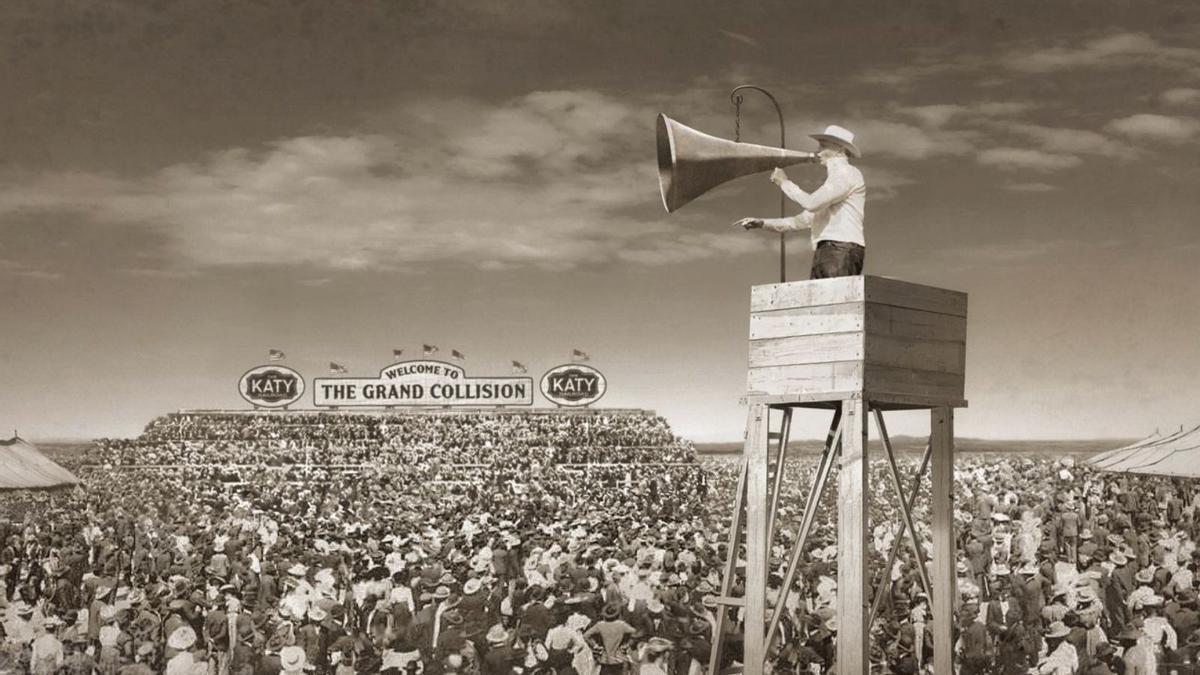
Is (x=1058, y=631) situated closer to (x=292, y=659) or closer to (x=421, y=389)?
(x=292, y=659)

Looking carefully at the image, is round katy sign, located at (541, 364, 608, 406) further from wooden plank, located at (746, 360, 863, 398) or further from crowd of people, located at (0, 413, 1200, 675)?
wooden plank, located at (746, 360, 863, 398)

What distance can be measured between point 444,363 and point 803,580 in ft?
43.9

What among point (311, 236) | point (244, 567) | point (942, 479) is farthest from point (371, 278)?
point (942, 479)

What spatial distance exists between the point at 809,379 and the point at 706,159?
1.48 metres

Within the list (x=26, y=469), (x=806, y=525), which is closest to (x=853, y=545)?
(x=806, y=525)

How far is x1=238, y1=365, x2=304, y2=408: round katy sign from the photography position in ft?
83.8

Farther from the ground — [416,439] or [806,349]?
[416,439]

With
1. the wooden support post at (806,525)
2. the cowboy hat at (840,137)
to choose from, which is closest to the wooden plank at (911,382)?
the wooden support post at (806,525)

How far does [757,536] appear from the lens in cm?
886

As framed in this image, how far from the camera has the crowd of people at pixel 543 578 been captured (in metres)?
12.3

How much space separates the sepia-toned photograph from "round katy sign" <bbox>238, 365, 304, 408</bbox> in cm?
7

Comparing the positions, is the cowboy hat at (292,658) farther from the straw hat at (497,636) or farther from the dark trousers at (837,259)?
the dark trousers at (837,259)

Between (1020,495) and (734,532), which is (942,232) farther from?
(734,532)

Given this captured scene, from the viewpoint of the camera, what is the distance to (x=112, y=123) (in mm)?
22422
